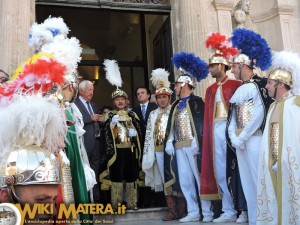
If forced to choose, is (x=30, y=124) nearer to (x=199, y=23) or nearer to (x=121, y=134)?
(x=121, y=134)

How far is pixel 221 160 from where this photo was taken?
18.4ft

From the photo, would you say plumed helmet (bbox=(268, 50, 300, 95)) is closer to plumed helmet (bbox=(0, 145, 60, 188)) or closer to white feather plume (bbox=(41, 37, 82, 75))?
white feather plume (bbox=(41, 37, 82, 75))

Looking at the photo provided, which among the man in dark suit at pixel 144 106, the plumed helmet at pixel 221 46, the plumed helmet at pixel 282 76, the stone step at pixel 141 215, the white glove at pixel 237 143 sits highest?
the plumed helmet at pixel 221 46

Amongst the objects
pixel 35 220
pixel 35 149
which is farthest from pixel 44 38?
pixel 35 220

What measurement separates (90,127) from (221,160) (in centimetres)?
212

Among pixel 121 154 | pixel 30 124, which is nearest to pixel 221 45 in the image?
pixel 121 154

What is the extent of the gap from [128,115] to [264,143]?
2727 millimetres

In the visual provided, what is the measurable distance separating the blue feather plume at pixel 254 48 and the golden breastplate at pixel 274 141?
1261mm

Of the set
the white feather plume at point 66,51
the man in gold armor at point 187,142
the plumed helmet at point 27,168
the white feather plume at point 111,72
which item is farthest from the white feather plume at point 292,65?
the plumed helmet at point 27,168

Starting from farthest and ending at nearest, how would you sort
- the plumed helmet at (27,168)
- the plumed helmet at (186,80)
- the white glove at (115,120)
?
the white glove at (115,120) → the plumed helmet at (186,80) → the plumed helmet at (27,168)

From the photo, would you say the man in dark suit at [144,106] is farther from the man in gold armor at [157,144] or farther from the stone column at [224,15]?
the stone column at [224,15]

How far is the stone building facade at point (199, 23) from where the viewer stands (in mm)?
6386

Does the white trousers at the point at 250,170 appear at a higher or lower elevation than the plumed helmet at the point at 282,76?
lower

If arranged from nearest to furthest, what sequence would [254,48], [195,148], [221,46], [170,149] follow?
[254,48] < [195,148] < [170,149] < [221,46]
